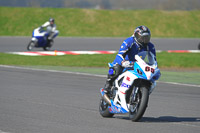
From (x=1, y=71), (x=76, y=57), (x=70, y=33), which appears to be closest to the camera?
(x=1, y=71)

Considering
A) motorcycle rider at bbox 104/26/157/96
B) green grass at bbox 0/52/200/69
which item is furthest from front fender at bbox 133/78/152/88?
green grass at bbox 0/52/200/69

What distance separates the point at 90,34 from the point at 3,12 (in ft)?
29.2

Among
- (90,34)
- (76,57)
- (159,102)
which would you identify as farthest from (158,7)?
(159,102)

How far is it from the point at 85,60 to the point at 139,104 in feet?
42.9

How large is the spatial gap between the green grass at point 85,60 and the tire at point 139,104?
11.8 meters

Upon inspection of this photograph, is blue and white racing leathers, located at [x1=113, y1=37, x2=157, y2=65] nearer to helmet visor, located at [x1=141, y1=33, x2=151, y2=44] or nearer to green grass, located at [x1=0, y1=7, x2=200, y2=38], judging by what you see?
helmet visor, located at [x1=141, y1=33, x2=151, y2=44]

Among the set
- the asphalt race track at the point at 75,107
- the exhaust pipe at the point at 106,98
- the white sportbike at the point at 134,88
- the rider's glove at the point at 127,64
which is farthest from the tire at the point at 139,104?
the exhaust pipe at the point at 106,98

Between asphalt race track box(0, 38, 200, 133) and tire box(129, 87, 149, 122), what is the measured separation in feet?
0.44

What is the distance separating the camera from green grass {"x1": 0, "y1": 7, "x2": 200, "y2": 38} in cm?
4253

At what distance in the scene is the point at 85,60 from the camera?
20.3m

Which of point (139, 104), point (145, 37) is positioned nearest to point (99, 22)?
point (145, 37)

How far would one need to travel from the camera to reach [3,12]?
Result: 4484 cm

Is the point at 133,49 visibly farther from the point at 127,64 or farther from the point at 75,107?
the point at 75,107

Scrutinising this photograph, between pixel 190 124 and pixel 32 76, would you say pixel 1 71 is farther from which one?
pixel 190 124
